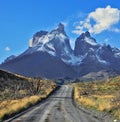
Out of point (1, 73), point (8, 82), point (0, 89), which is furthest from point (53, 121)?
point (1, 73)

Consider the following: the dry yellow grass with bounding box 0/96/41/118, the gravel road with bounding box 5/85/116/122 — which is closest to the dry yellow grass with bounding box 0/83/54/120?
the dry yellow grass with bounding box 0/96/41/118

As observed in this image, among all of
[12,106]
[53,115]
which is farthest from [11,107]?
[53,115]

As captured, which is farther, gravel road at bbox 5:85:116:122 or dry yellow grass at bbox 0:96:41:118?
dry yellow grass at bbox 0:96:41:118

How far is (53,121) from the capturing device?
1205 inches

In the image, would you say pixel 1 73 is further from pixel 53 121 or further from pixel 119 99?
pixel 53 121

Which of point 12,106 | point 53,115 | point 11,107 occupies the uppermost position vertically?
point 12,106

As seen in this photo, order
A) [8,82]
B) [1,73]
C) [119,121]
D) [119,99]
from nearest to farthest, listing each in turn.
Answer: [119,121], [119,99], [8,82], [1,73]

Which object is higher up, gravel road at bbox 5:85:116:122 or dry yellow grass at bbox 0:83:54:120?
dry yellow grass at bbox 0:83:54:120

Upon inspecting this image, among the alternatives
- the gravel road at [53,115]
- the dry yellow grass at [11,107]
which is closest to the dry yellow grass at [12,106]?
the dry yellow grass at [11,107]

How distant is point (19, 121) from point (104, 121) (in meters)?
6.76

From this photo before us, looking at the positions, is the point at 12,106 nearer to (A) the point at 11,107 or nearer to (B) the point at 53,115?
(A) the point at 11,107

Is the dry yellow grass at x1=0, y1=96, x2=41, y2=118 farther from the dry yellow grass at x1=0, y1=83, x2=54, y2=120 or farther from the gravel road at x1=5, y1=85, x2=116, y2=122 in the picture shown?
the gravel road at x1=5, y1=85, x2=116, y2=122

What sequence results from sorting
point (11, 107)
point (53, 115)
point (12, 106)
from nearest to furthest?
point (53, 115) → point (11, 107) → point (12, 106)

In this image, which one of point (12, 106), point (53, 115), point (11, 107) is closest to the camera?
point (53, 115)
